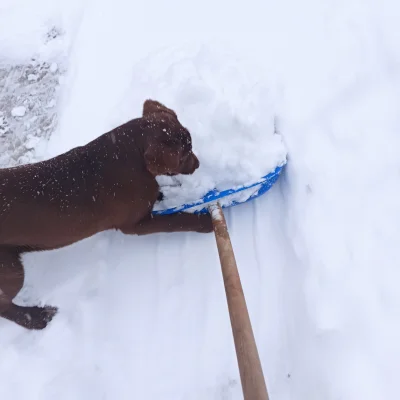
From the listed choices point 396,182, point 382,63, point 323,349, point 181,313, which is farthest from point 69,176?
point 382,63

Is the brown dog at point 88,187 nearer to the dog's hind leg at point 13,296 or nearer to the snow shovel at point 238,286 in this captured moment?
the dog's hind leg at point 13,296

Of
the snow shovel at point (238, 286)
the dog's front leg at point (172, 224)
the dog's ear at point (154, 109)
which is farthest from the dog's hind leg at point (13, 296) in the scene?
the dog's ear at point (154, 109)

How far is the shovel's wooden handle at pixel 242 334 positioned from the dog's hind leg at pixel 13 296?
1.09 metres

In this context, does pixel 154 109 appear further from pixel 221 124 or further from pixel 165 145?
pixel 221 124

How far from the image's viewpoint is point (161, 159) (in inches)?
83.7

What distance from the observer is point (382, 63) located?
2.34 meters

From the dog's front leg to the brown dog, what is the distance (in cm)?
8

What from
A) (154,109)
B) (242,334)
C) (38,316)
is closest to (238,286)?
(242,334)

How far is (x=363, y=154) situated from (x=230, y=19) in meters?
1.58

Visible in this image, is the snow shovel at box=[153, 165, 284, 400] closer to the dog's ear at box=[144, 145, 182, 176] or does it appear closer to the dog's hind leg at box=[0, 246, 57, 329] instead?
the dog's ear at box=[144, 145, 182, 176]

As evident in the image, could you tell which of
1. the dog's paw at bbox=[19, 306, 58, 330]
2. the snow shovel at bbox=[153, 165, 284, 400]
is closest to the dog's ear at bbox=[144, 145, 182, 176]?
the snow shovel at bbox=[153, 165, 284, 400]

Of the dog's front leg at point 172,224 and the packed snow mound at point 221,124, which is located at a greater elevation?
the packed snow mound at point 221,124

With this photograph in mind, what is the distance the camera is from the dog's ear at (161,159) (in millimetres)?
2115

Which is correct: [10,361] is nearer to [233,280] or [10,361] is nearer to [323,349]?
[233,280]
